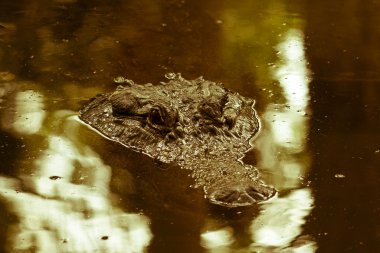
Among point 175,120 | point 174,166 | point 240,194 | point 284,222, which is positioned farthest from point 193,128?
point 284,222

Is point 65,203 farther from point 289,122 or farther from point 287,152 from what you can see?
point 289,122

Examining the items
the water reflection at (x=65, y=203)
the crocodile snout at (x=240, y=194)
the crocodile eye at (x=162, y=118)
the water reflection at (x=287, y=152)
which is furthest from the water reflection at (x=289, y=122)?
the water reflection at (x=65, y=203)

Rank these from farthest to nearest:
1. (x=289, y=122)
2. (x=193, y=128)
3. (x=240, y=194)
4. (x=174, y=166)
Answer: (x=289, y=122) → (x=193, y=128) → (x=174, y=166) → (x=240, y=194)

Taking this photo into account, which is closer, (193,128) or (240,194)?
(240,194)

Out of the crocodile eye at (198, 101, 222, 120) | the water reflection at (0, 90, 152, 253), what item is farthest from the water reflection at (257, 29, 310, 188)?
the water reflection at (0, 90, 152, 253)

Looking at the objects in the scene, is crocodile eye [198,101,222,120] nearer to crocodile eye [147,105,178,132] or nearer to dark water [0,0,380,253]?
crocodile eye [147,105,178,132]

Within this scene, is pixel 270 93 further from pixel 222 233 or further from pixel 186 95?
pixel 222 233
